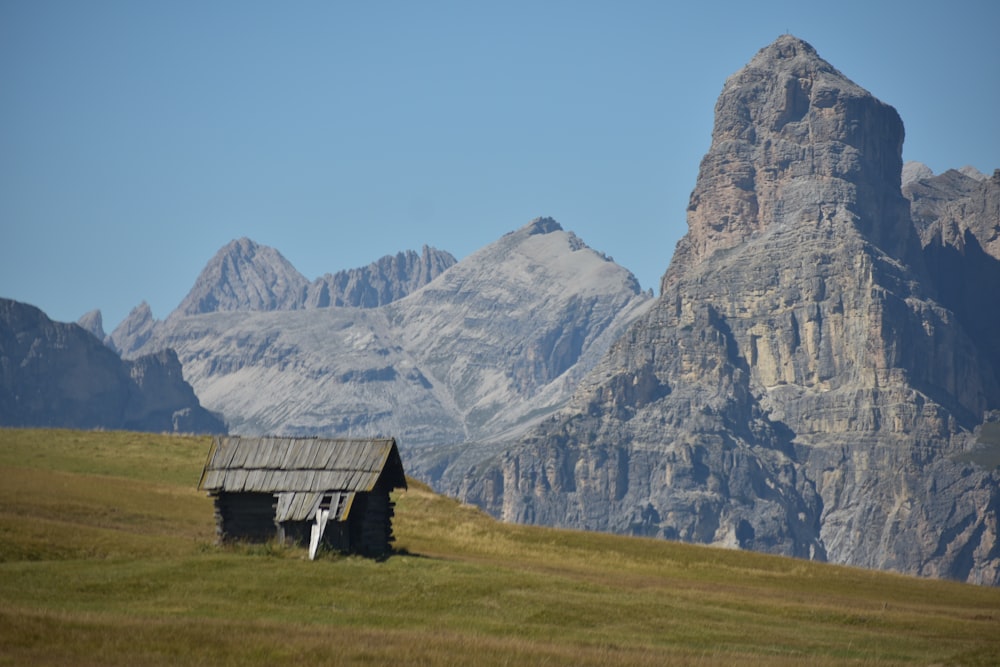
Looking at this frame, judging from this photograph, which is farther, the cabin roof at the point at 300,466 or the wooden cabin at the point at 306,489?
the cabin roof at the point at 300,466

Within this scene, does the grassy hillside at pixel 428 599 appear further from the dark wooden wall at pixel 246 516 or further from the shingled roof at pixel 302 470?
the shingled roof at pixel 302 470

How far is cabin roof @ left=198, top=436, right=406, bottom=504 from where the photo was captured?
6594 cm

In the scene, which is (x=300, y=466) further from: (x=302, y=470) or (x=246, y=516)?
(x=246, y=516)

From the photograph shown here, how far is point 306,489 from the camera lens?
6594 centimetres

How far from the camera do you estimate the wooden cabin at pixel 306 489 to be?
6475 centimetres

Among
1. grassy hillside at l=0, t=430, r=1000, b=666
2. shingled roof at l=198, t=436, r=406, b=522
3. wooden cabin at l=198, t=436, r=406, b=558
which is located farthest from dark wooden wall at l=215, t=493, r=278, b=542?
grassy hillside at l=0, t=430, r=1000, b=666

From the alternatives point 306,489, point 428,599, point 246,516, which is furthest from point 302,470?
point 428,599

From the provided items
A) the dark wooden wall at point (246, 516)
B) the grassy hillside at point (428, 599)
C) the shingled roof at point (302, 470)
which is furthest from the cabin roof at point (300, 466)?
the grassy hillside at point (428, 599)

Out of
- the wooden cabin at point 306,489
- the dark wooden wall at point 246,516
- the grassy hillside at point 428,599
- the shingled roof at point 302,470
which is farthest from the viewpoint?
the dark wooden wall at point 246,516

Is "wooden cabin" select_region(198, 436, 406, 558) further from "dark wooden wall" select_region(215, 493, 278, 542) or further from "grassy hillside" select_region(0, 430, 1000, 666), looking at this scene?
"grassy hillside" select_region(0, 430, 1000, 666)

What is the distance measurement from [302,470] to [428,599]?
16132 mm

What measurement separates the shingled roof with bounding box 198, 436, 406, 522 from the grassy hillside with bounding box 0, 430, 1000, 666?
109 inches

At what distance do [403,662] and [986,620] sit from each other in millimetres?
30287

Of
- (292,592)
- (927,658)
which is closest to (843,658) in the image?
(927,658)
